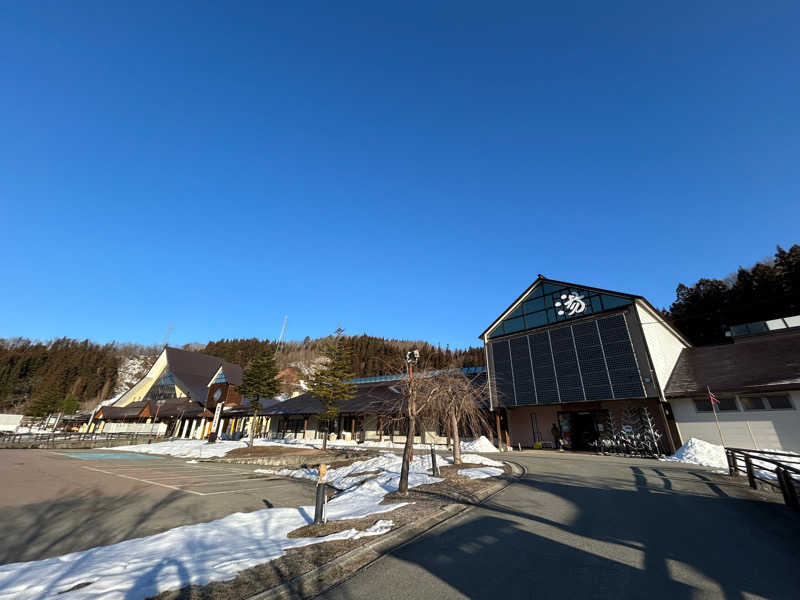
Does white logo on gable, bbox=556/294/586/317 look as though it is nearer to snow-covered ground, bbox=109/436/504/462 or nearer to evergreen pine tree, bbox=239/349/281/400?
snow-covered ground, bbox=109/436/504/462

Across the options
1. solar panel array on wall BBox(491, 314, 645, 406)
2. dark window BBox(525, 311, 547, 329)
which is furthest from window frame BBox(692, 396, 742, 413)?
dark window BBox(525, 311, 547, 329)

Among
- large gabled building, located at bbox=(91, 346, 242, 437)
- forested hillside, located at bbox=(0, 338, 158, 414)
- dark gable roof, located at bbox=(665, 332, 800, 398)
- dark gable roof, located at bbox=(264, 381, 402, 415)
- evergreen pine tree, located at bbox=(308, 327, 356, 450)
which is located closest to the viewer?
dark gable roof, located at bbox=(665, 332, 800, 398)

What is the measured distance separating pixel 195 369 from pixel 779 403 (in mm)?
70393

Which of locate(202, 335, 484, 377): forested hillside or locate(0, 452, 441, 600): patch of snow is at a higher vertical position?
locate(202, 335, 484, 377): forested hillside

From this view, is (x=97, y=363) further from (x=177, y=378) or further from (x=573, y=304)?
(x=573, y=304)

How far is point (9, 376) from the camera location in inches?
3135

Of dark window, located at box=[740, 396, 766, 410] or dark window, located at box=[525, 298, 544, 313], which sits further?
dark window, located at box=[525, 298, 544, 313]

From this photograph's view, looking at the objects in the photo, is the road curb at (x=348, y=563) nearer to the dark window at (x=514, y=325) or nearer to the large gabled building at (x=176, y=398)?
the dark window at (x=514, y=325)

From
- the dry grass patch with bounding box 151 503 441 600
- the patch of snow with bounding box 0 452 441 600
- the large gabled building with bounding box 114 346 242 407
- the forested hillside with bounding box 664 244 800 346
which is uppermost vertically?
the forested hillside with bounding box 664 244 800 346

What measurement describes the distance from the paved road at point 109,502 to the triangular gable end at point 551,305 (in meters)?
21.0

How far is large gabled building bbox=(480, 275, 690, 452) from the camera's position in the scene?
22.6 metres

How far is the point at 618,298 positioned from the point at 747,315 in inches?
1164

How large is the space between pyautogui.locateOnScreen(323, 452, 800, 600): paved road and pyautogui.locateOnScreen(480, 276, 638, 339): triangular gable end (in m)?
17.7

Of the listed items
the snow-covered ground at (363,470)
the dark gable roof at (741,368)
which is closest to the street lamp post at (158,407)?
the snow-covered ground at (363,470)
